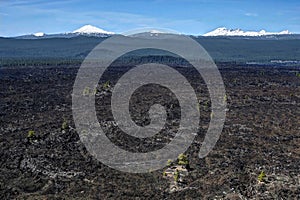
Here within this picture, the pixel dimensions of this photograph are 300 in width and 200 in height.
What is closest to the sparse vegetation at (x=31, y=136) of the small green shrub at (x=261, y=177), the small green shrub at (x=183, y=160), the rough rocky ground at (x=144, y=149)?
the rough rocky ground at (x=144, y=149)

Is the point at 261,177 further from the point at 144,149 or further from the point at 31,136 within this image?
the point at 31,136

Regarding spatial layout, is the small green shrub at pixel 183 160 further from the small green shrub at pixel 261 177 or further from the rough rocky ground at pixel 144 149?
the small green shrub at pixel 261 177

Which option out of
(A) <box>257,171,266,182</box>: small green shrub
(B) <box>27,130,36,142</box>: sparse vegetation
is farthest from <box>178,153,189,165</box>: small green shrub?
(B) <box>27,130,36,142</box>: sparse vegetation

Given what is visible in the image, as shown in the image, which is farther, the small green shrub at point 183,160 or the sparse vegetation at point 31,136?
the sparse vegetation at point 31,136

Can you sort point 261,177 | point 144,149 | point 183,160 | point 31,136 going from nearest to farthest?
point 261,177
point 183,160
point 144,149
point 31,136

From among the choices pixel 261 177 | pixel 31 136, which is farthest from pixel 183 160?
pixel 31 136

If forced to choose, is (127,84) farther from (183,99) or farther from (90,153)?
(90,153)

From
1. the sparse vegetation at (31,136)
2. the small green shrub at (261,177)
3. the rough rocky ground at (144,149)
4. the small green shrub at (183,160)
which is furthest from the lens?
the sparse vegetation at (31,136)

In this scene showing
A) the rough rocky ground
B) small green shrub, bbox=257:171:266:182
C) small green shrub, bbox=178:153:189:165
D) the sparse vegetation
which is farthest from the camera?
the sparse vegetation

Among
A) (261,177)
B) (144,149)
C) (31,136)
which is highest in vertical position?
(31,136)

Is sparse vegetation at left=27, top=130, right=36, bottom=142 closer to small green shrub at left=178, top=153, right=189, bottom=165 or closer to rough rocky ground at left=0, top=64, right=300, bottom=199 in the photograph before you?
rough rocky ground at left=0, top=64, right=300, bottom=199
